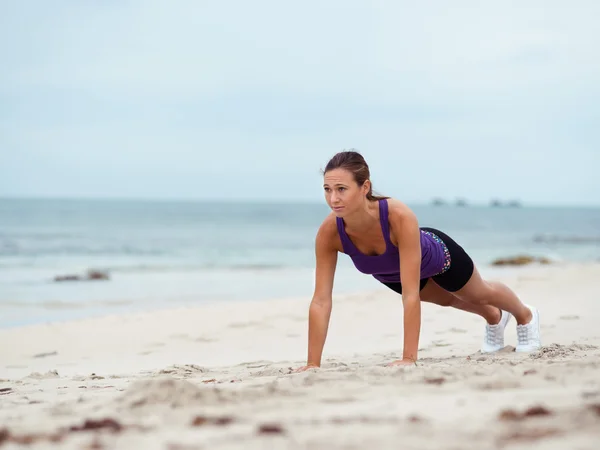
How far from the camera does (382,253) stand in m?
4.39

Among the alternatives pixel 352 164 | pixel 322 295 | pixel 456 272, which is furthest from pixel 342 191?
pixel 456 272

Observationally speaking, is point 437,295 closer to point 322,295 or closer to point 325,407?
point 322,295

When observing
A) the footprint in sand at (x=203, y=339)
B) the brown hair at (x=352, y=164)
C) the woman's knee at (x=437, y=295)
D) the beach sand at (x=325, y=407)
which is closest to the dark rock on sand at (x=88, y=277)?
the footprint in sand at (x=203, y=339)

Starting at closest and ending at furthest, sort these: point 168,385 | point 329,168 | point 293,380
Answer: point 168,385, point 293,380, point 329,168

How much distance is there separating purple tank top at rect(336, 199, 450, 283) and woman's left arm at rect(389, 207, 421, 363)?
11cm

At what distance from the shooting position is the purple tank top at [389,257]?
168 inches

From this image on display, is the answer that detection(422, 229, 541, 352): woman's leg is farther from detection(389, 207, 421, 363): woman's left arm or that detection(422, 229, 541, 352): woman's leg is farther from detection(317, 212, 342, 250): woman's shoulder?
detection(317, 212, 342, 250): woman's shoulder

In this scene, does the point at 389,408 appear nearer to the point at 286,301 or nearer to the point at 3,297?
the point at 286,301

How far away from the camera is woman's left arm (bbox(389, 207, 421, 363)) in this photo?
4.10 metres

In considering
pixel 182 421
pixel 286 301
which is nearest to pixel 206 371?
pixel 182 421

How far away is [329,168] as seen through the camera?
4.14 meters

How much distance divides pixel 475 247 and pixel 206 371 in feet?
81.0

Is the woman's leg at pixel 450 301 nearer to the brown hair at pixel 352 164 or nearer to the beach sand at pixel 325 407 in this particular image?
the beach sand at pixel 325 407

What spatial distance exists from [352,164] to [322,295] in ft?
2.92
